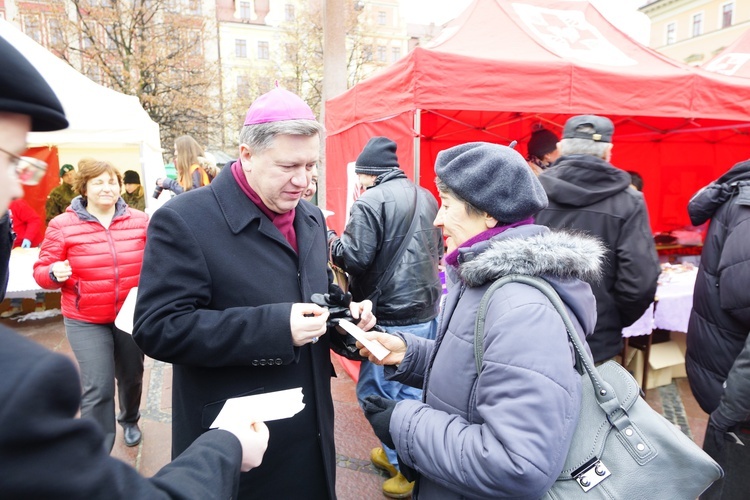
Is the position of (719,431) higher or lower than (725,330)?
lower

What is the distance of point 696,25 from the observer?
38.0 m

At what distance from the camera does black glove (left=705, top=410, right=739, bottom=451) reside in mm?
2049

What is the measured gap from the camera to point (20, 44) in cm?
653

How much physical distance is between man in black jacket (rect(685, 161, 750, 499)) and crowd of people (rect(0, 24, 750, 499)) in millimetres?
10

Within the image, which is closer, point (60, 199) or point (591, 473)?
point (591, 473)

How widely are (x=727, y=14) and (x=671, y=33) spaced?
16.7ft

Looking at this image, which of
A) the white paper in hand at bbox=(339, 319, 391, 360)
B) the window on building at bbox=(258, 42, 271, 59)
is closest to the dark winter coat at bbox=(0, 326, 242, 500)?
the white paper in hand at bbox=(339, 319, 391, 360)

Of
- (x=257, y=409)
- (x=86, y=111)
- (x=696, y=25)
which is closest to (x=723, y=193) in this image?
(x=257, y=409)

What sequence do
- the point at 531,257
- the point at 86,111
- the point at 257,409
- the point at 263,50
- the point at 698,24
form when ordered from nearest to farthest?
the point at 531,257
the point at 257,409
the point at 86,111
the point at 698,24
the point at 263,50

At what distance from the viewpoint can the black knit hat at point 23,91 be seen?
2.23 ft

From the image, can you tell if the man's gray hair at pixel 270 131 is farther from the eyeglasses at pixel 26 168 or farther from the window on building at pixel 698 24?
the window on building at pixel 698 24

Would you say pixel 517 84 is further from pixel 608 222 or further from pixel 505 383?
pixel 505 383

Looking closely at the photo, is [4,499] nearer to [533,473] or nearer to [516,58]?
[533,473]

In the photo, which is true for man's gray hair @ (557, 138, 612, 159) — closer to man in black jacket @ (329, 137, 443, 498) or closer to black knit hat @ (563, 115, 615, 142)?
black knit hat @ (563, 115, 615, 142)
